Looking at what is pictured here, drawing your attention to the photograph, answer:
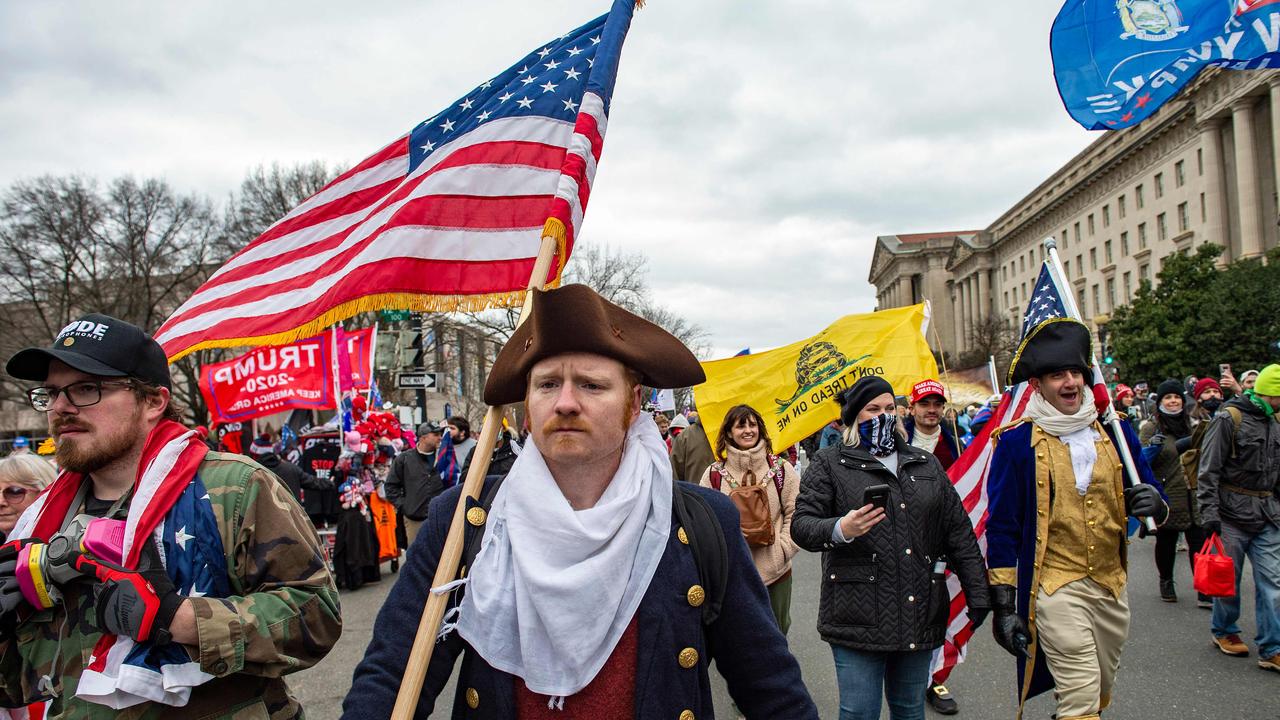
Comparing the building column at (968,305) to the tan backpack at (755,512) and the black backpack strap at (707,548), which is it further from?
the black backpack strap at (707,548)

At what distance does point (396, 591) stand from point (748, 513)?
12.2ft

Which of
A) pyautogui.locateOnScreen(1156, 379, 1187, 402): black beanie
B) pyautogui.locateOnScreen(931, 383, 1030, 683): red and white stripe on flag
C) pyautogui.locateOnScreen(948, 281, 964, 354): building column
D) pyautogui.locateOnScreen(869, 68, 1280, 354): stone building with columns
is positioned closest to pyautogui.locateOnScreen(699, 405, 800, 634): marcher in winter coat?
pyautogui.locateOnScreen(931, 383, 1030, 683): red and white stripe on flag

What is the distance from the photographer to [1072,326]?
14.6ft

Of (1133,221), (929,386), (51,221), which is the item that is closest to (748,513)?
(929,386)

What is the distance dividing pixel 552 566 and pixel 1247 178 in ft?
191

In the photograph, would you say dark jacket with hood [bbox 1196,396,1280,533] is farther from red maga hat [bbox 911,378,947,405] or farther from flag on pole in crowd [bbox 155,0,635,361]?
flag on pole in crowd [bbox 155,0,635,361]

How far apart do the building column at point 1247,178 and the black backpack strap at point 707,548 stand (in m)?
56.5

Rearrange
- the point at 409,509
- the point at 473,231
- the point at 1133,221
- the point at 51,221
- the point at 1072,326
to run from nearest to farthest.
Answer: the point at 473,231, the point at 1072,326, the point at 409,509, the point at 51,221, the point at 1133,221

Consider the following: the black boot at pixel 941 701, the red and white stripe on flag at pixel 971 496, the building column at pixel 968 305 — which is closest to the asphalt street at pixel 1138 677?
the black boot at pixel 941 701

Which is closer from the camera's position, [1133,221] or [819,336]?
[819,336]

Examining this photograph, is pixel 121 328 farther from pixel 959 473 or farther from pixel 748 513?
pixel 959 473

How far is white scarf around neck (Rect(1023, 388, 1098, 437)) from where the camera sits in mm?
4332

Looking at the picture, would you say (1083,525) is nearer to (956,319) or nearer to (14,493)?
(14,493)

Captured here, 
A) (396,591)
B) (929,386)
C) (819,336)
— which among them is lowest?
(396,591)
